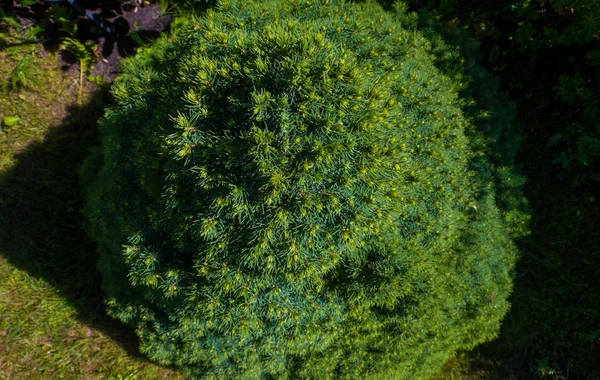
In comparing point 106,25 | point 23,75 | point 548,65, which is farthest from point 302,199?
point 548,65

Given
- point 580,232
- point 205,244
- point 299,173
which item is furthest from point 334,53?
point 580,232

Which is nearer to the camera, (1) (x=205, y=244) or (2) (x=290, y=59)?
(2) (x=290, y=59)

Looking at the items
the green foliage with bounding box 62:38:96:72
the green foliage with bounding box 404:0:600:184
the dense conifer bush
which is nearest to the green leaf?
the green foliage with bounding box 62:38:96:72

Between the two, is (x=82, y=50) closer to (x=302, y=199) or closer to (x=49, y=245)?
(x=49, y=245)

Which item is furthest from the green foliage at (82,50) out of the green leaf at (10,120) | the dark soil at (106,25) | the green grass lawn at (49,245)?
the green leaf at (10,120)

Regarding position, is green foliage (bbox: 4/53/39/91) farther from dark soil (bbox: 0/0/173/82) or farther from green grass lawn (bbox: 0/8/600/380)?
dark soil (bbox: 0/0/173/82)

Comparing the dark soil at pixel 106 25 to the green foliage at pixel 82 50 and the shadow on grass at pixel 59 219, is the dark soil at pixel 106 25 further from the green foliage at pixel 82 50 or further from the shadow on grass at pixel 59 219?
the shadow on grass at pixel 59 219

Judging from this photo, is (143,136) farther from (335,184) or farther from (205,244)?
(335,184)
